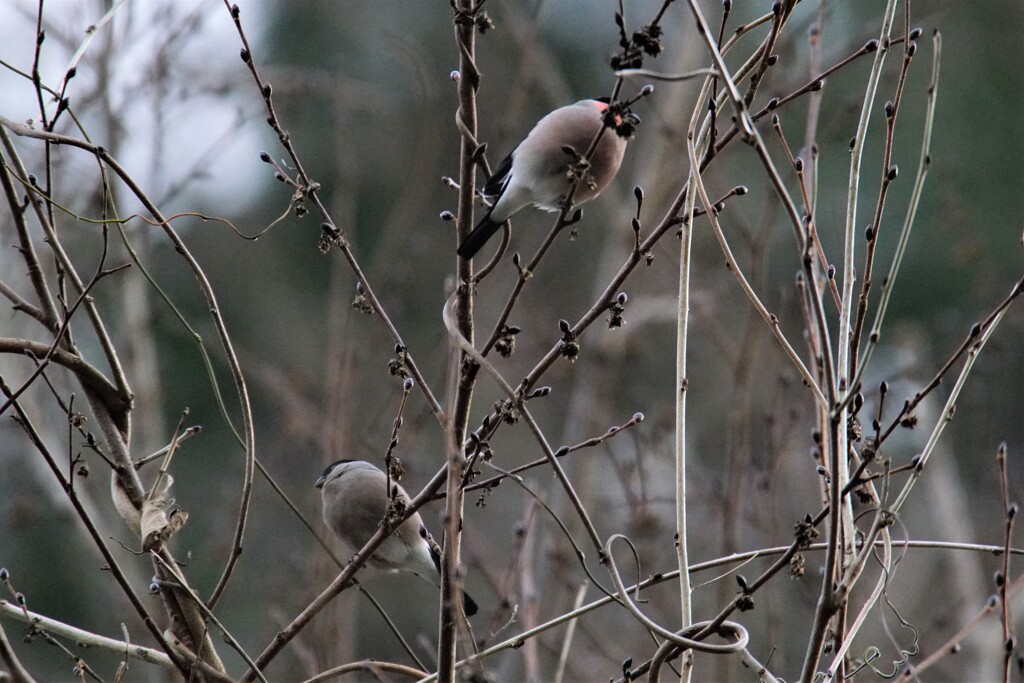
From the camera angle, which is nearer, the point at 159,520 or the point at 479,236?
the point at 159,520

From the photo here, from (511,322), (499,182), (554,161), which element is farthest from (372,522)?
(511,322)

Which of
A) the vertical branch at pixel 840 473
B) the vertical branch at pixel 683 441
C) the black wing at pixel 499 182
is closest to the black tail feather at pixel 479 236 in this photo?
the black wing at pixel 499 182

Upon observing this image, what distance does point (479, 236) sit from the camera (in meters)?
1.79

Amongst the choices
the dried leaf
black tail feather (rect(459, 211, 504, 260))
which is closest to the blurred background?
black tail feather (rect(459, 211, 504, 260))

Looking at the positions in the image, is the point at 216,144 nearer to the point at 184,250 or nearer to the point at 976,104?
the point at 184,250

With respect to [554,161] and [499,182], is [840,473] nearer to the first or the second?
[554,161]

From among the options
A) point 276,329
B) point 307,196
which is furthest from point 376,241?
point 307,196

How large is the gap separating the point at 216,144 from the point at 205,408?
5.71 meters

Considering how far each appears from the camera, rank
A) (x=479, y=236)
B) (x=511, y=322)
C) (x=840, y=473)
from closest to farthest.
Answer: (x=840, y=473) → (x=479, y=236) → (x=511, y=322)

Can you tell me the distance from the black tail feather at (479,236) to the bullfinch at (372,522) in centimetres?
79

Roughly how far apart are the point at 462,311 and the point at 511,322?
405cm

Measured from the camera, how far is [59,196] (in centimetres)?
371

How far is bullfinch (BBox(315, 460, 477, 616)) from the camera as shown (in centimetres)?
236

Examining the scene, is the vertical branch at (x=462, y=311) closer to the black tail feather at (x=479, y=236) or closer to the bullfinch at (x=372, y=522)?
the black tail feather at (x=479, y=236)
